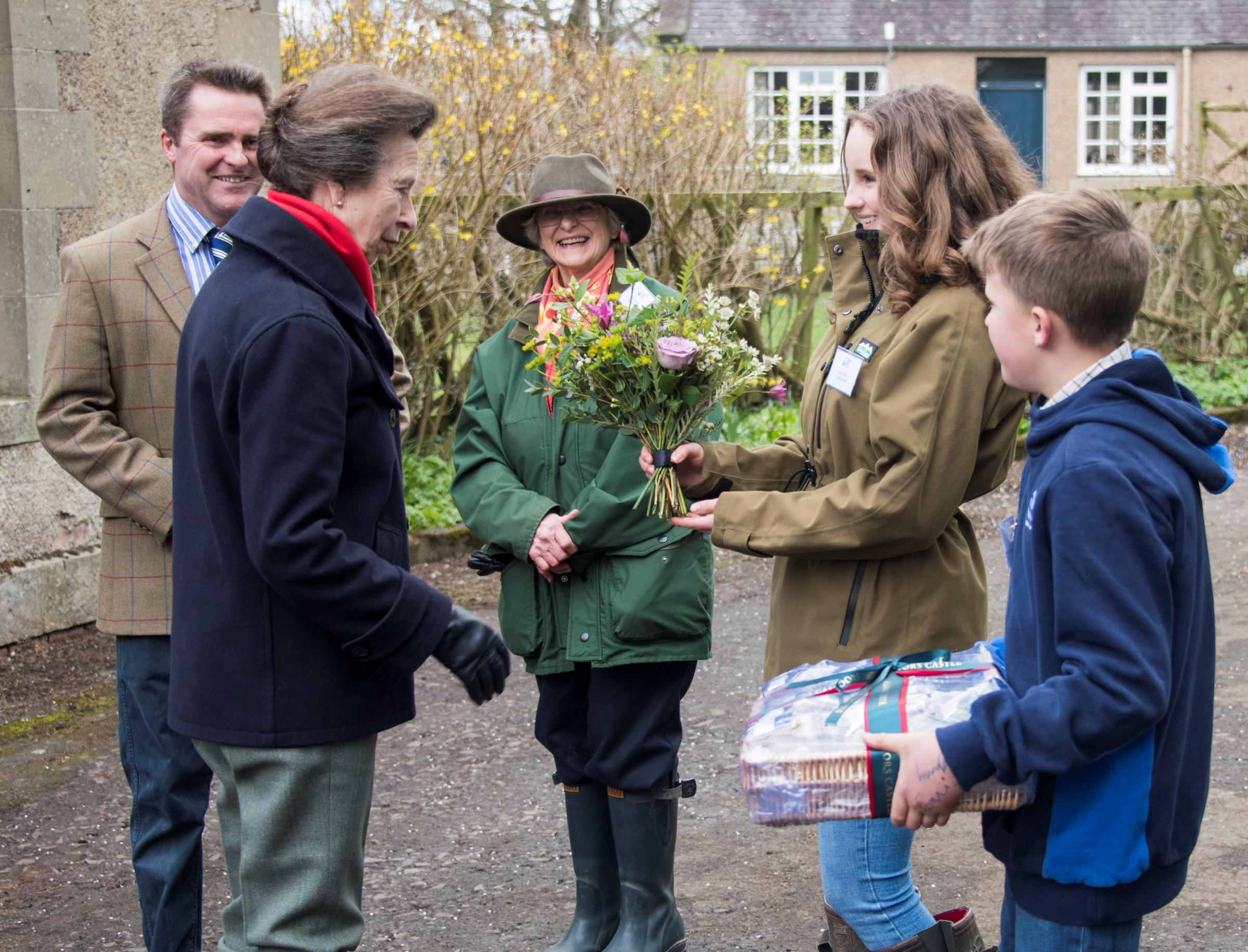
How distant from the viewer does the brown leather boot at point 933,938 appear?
9.39 ft

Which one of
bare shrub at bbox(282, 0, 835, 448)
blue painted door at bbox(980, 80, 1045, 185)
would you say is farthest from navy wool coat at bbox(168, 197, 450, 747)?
blue painted door at bbox(980, 80, 1045, 185)

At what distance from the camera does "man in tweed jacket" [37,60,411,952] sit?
328cm

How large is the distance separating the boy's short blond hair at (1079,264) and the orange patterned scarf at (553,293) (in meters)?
1.31

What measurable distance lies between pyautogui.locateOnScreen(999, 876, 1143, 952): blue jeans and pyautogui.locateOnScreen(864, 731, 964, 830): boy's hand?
0.94ft

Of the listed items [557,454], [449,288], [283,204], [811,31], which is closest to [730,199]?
[449,288]

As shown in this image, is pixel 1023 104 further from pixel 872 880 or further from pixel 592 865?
pixel 872 880

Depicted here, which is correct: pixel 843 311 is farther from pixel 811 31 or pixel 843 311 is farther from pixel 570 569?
pixel 811 31

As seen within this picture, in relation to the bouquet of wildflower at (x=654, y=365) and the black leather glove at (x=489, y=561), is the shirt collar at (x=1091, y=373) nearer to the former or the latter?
the bouquet of wildflower at (x=654, y=365)

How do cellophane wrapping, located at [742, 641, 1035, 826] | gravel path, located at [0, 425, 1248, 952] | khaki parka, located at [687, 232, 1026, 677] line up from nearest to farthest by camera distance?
cellophane wrapping, located at [742, 641, 1035, 826]
khaki parka, located at [687, 232, 1026, 677]
gravel path, located at [0, 425, 1248, 952]

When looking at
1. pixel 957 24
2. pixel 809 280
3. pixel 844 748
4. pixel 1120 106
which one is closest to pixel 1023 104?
pixel 1120 106

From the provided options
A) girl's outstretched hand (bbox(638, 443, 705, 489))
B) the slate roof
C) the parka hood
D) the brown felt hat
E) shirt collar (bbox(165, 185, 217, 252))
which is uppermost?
the slate roof

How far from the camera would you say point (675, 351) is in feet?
10.1

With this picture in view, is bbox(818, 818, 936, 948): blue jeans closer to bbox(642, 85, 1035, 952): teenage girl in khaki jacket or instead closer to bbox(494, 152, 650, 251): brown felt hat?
bbox(642, 85, 1035, 952): teenage girl in khaki jacket

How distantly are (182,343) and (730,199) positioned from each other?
28.6ft
